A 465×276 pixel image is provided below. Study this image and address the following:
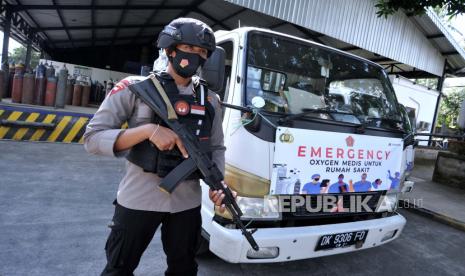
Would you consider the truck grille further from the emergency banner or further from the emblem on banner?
the emblem on banner

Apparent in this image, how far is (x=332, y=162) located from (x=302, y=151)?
31cm

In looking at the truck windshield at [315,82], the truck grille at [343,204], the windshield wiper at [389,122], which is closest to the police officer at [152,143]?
the truck windshield at [315,82]

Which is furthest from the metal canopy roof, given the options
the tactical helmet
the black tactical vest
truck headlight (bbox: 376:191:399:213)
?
the black tactical vest

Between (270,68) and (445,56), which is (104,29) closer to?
(445,56)

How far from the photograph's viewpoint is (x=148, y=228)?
163 centimetres

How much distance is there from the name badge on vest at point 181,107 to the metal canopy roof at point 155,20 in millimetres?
6057

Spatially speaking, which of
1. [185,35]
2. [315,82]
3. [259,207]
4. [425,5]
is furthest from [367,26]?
[185,35]

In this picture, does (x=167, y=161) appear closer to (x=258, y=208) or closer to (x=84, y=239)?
(x=258, y=208)

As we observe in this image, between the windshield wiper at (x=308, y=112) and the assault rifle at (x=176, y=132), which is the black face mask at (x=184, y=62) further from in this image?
the windshield wiper at (x=308, y=112)

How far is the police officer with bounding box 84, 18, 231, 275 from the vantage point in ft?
4.95

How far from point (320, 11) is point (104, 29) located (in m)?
14.4

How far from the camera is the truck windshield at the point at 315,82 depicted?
2.56 meters

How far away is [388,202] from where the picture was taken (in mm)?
2906

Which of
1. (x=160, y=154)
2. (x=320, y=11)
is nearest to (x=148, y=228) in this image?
(x=160, y=154)
